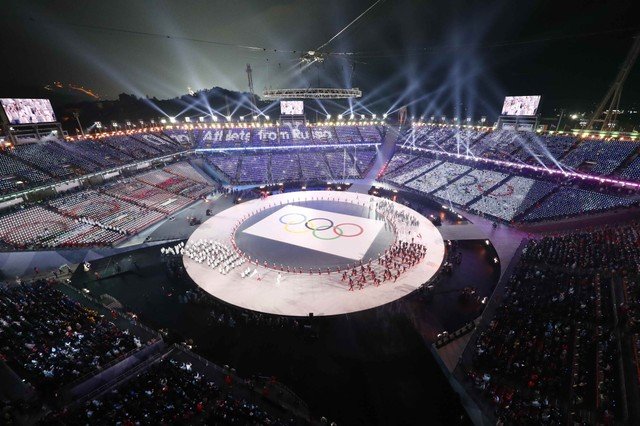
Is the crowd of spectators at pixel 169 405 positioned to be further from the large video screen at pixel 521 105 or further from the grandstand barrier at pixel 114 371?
the large video screen at pixel 521 105

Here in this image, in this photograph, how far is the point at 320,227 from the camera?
35.9 metres

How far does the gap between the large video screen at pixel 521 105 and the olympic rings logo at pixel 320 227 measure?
35770 millimetres

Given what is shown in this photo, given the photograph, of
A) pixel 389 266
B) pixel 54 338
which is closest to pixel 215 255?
pixel 54 338

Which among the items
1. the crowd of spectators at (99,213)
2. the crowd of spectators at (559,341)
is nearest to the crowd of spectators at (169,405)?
the crowd of spectators at (559,341)

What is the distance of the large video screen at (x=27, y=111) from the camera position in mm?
37344

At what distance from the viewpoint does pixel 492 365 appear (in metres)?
15.8

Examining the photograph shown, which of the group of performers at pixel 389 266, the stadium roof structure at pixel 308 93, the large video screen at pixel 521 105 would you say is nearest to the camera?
the group of performers at pixel 389 266

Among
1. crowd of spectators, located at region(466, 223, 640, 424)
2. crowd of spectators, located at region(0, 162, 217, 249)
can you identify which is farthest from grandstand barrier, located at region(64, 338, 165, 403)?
crowd of spectators, located at region(0, 162, 217, 249)

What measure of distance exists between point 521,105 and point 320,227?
4008 cm

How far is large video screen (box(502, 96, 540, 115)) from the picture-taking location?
46.2 metres

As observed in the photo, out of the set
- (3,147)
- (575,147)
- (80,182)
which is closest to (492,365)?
(575,147)

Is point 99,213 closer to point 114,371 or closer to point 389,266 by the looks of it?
point 114,371

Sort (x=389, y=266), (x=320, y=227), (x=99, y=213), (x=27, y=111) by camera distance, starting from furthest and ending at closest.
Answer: (x=27, y=111) < (x=99, y=213) < (x=320, y=227) < (x=389, y=266)

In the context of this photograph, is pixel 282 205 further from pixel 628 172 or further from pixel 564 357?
pixel 628 172
